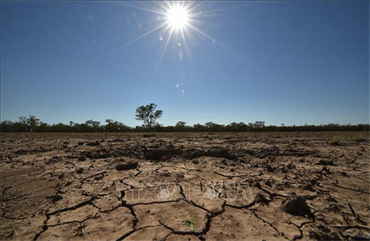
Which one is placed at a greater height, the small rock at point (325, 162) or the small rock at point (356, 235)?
the small rock at point (325, 162)

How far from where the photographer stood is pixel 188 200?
78.6 inches

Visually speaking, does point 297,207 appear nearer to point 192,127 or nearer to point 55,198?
point 55,198

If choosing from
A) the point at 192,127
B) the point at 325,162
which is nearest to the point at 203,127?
the point at 192,127

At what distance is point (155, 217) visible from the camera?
168cm

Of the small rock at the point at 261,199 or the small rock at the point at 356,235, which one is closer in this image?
the small rock at the point at 356,235

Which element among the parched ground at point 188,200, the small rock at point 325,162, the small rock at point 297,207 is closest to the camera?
the parched ground at point 188,200

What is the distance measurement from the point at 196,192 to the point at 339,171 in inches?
93.7

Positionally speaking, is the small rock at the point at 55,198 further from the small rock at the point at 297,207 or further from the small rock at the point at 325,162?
the small rock at the point at 325,162

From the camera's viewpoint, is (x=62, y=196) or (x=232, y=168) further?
(x=232, y=168)

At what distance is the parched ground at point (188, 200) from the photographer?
146 cm

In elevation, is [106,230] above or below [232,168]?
below

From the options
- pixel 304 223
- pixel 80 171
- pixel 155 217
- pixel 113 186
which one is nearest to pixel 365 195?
pixel 304 223

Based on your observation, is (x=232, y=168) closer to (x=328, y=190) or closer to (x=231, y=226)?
(x=328, y=190)

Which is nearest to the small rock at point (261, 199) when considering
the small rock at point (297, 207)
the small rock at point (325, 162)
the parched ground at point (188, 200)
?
the parched ground at point (188, 200)
